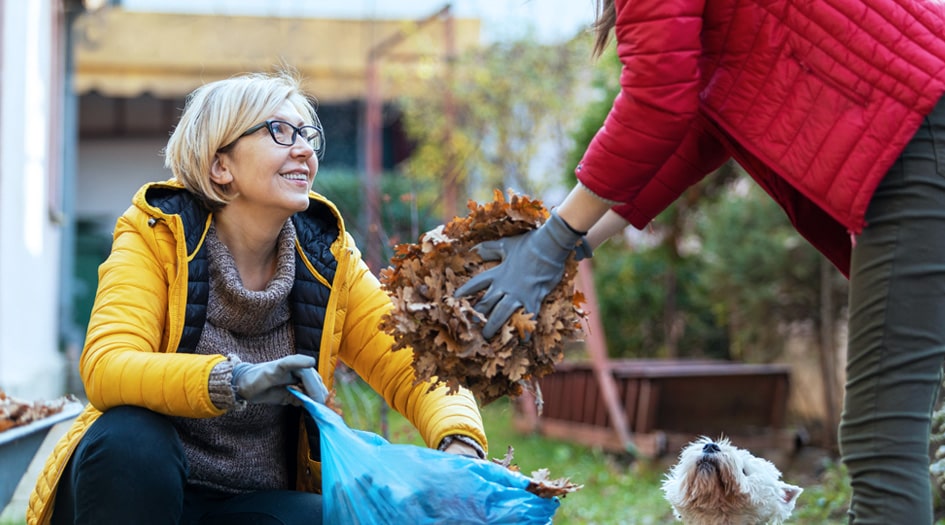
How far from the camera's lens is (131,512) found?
2.28m

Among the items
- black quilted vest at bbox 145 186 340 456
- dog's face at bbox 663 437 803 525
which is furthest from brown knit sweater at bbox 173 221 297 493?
dog's face at bbox 663 437 803 525

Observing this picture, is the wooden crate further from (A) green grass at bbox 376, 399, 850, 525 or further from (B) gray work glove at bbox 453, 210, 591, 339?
(B) gray work glove at bbox 453, 210, 591, 339

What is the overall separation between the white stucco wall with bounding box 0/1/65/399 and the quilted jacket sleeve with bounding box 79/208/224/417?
11.0ft

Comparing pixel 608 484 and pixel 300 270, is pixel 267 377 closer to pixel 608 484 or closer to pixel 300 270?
pixel 300 270

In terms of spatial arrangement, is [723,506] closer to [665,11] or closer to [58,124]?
[665,11]

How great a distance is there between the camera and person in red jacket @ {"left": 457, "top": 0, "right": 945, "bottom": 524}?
78.4 inches

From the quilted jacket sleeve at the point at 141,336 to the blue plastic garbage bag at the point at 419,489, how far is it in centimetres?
24

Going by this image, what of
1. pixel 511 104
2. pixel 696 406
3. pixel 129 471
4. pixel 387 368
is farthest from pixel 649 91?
pixel 511 104

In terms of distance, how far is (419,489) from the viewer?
2.18m

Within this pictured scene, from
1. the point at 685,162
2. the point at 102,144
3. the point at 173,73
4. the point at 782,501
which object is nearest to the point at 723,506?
the point at 782,501

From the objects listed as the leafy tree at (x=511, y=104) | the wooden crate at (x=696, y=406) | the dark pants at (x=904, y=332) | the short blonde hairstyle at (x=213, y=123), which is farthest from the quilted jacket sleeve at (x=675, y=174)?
the leafy tree at (x=511, y=104)

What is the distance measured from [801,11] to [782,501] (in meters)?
1.57

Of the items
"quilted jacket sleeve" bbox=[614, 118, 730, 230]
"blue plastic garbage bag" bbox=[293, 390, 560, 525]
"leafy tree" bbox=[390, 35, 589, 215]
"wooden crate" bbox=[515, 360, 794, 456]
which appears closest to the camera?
→ "blue plastic garbage bag" bbox=[293, 390, 560, 525]

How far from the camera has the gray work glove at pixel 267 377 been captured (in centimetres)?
223
